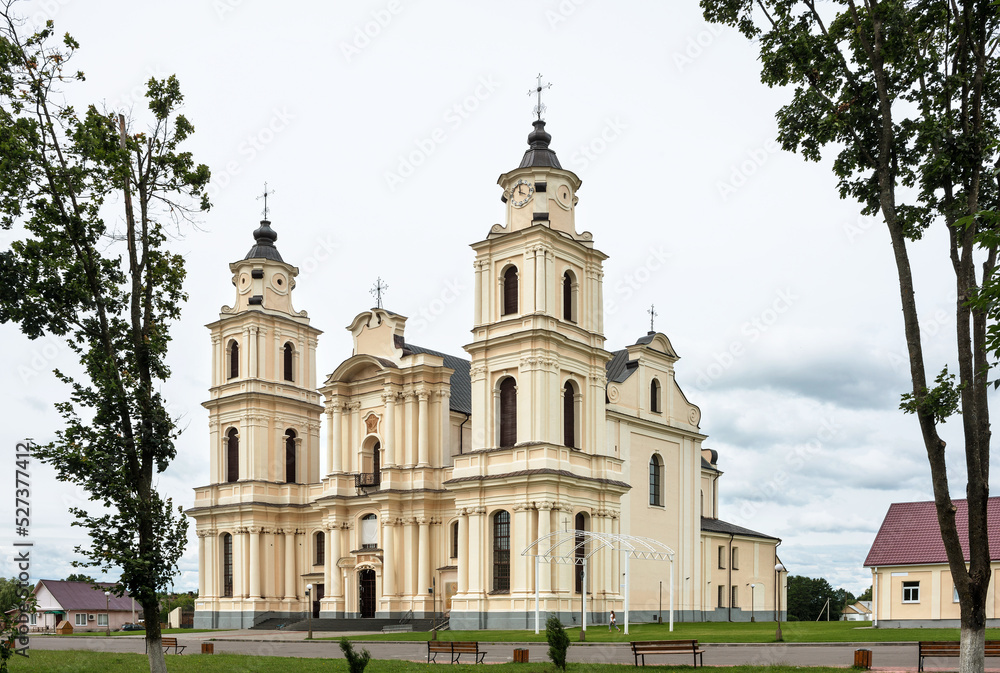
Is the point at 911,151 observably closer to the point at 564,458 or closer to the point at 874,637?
the point at 874,637

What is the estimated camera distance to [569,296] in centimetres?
4575

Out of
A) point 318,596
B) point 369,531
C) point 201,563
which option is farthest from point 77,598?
point 369,531

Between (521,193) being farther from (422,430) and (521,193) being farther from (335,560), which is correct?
(335,560)

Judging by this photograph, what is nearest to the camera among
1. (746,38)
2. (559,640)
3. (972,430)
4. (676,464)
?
(972,430)

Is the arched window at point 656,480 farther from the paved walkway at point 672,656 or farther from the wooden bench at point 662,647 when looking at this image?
the wooden bench at point 662,647

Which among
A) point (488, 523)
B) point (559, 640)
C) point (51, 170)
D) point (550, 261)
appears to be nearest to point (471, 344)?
point (550, 261)

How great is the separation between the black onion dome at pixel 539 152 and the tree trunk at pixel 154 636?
31.2 m

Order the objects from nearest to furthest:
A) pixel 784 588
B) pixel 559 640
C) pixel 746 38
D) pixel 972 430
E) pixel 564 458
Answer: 1. pixel 972 430
2. pixel 746 38
3. pixel 559 640
4. pixel 564 458
5. pixel 784 588

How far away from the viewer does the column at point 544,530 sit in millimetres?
41344

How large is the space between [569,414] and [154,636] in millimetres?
28843

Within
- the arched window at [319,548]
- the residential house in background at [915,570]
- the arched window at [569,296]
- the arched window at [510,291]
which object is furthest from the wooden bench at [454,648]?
the arched window at [319,548]

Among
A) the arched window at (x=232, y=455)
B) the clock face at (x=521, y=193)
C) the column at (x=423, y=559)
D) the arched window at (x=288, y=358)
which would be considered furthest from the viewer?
the arched window at (x=288, y=358)

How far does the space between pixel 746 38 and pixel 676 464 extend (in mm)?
33089

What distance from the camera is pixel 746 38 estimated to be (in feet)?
64.7
